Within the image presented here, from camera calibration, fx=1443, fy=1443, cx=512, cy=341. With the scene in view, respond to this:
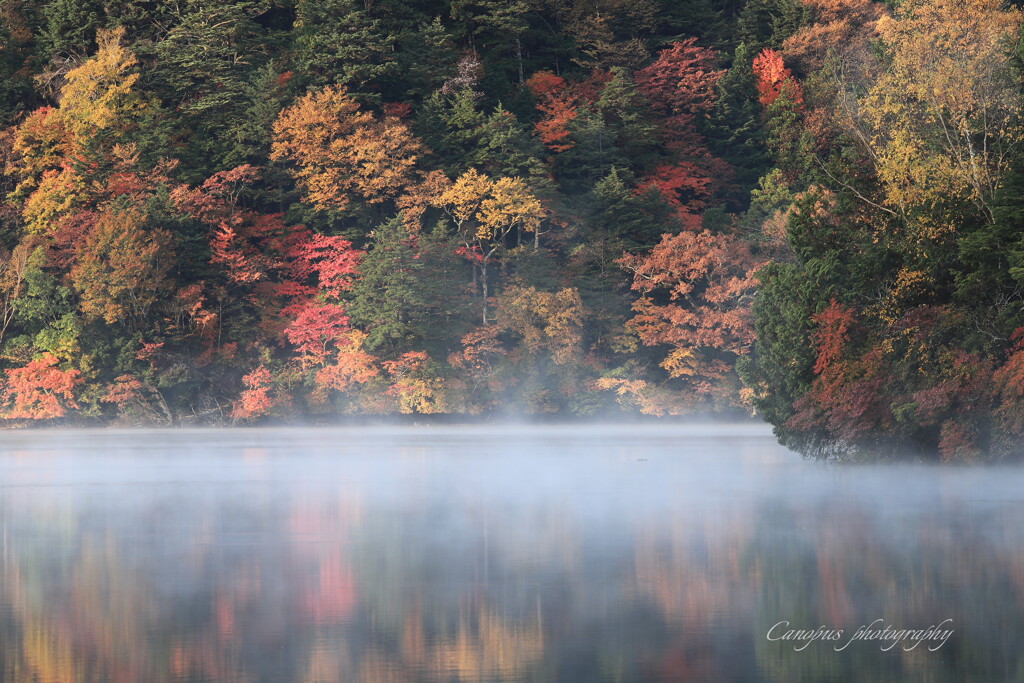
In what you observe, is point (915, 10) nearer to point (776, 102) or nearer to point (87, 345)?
point (776, 102)

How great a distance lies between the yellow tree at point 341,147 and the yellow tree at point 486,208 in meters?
2.09

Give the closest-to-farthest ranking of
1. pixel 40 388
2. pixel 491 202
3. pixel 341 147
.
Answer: pixel 40 388, pixel 491 202, pixel 341 147

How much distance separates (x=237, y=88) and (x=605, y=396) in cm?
1848

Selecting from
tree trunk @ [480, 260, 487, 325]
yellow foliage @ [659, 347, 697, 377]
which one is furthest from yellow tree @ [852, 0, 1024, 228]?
tree trunk @ [480, 260, 487, 325]

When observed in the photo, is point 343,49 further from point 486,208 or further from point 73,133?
point 73,133

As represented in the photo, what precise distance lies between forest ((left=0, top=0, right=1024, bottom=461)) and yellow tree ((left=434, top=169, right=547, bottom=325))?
0.12 metres

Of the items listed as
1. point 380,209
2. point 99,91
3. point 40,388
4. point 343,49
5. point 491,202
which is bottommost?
point 40,388

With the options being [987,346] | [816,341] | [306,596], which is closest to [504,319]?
[816,341]

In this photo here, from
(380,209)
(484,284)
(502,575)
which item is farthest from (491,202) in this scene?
(502,575)

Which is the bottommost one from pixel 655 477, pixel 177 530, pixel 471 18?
pixel 655 477

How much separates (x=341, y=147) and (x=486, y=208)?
19.2ft

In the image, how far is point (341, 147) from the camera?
53.4 meters

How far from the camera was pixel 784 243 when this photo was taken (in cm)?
4897

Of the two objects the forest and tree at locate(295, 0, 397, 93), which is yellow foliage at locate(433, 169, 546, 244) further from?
tree at locate(295, 0, 397, 93)
